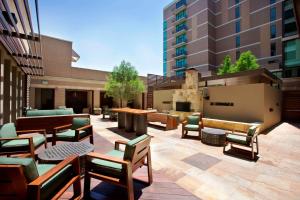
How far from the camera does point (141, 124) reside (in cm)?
662

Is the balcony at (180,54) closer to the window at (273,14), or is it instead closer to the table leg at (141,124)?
the window at (273,14)

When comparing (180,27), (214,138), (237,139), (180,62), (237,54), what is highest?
(180,27)

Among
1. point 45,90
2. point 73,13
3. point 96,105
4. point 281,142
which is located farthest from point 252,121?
point 45,90

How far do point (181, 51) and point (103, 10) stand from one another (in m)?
26.5

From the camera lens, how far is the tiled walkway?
8.70 feet

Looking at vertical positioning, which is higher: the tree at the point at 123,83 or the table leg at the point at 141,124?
the tree at the point at 123,83

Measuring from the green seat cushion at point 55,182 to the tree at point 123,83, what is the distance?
37.2 feet

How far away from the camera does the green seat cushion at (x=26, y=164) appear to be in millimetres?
1519

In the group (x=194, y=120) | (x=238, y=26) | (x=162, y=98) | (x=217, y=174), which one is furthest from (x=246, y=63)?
(x=217, y=174)

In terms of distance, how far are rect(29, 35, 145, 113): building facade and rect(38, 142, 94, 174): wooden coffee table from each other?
14.3m

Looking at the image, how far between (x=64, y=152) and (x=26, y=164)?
144 centimetres

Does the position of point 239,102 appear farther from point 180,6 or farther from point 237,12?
point 180,6

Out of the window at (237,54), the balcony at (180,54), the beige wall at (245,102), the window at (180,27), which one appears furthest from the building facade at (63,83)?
the window at (180,27)

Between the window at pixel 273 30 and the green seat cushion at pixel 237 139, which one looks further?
the window at pixel 273 30
